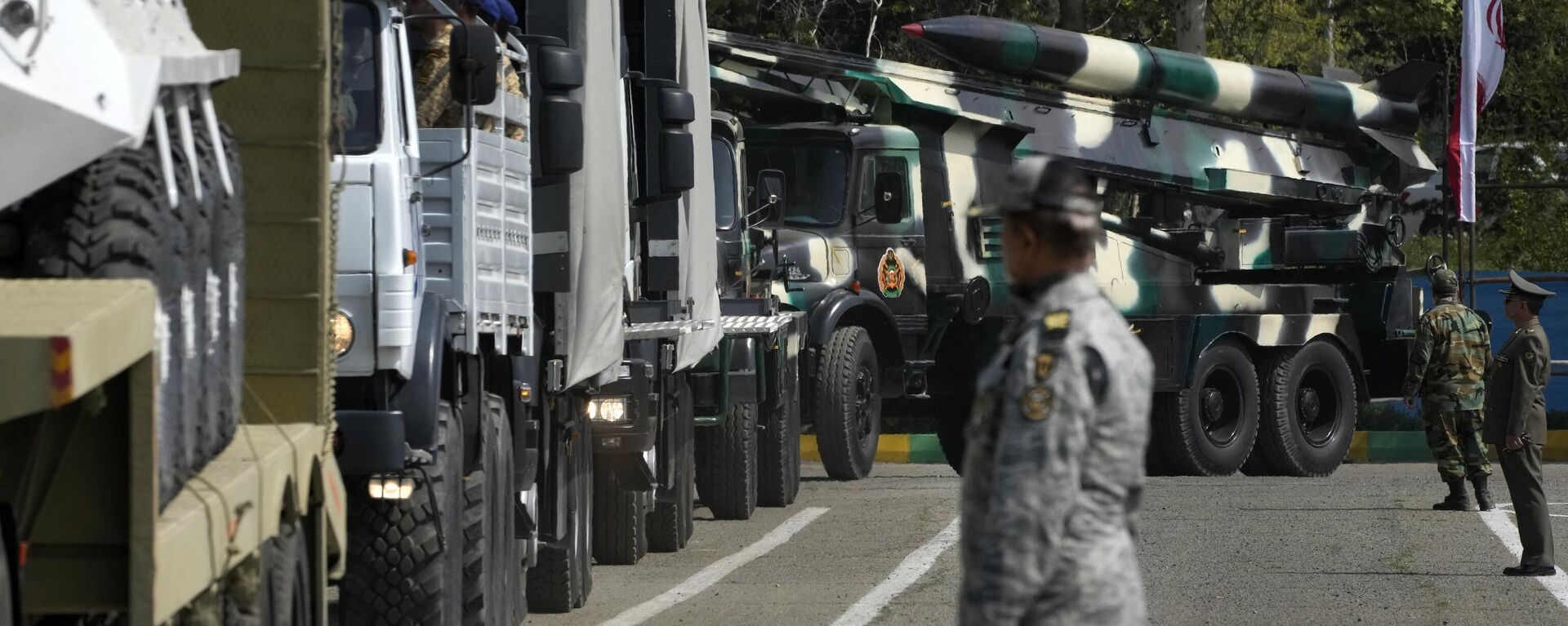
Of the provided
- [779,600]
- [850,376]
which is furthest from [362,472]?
[850,376]

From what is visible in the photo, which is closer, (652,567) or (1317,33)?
(652,567)

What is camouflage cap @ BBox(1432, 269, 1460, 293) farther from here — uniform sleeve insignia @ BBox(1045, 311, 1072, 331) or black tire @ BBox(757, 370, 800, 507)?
uniform sleeve insignia @ BBox(1045, 311, 1072, 331)

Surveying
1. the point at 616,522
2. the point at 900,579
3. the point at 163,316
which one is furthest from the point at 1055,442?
the point at 616,522

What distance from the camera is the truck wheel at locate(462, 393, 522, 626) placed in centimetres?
874

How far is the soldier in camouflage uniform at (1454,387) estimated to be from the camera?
631 inches

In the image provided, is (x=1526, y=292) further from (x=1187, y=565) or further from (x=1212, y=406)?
(x=1212, y=406)

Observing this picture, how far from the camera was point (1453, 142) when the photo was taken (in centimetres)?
2272

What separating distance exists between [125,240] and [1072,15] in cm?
2600

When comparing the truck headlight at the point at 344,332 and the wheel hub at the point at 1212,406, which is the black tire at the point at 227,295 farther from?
the wheel hub at the point at 1212,406

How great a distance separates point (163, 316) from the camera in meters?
4.90

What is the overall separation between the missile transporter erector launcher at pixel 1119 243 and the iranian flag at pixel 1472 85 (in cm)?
88

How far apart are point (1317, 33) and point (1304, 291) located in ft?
33.2

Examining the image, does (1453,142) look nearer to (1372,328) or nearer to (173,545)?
(1372,328)

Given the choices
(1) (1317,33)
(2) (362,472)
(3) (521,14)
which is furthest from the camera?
(1) (1317,33)
